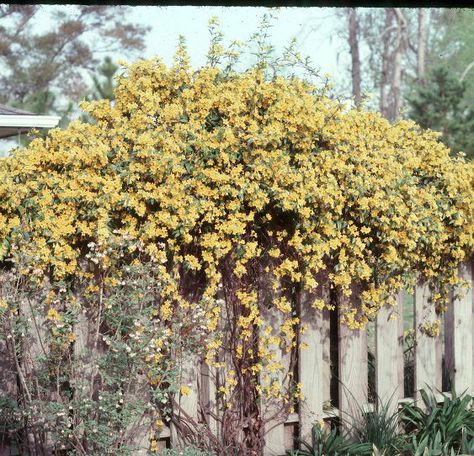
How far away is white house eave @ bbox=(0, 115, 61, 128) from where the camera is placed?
12.1 m

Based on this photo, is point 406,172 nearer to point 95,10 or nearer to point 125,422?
point 125,422

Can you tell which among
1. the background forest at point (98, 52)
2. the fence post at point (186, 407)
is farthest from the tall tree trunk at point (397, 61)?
the fence post at point (186, 407)

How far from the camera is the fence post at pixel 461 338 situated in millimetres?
5203

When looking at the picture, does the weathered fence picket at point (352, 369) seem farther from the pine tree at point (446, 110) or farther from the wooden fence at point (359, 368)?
the pine tree at point (446, 110)

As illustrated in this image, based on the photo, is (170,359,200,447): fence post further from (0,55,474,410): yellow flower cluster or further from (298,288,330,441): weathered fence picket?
(298,288,330,441): weathered fence picket

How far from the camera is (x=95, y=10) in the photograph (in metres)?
21.1

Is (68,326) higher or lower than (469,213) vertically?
lower

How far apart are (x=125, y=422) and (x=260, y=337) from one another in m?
0.92

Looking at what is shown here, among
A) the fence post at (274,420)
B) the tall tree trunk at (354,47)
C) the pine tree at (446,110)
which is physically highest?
the tall tree trunk at (354,47)

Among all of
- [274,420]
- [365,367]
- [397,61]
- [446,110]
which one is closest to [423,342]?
[365,367]

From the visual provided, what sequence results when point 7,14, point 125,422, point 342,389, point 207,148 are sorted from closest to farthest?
point 125,422, point 207,148, point 342,389, point 7,14

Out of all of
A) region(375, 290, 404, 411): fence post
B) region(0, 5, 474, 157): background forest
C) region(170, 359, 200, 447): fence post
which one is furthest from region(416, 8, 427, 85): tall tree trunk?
region(170, 359, 200, 447): fence post

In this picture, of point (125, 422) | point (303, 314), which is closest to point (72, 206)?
point (125, 422)

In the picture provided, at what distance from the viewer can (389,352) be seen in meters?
4.92
